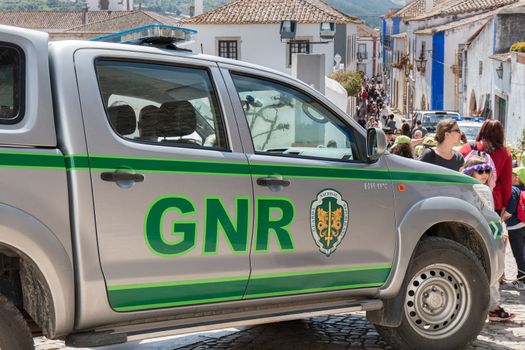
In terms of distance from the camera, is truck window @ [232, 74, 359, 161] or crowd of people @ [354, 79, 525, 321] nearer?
truck window @ [232, 74, 359, 161]

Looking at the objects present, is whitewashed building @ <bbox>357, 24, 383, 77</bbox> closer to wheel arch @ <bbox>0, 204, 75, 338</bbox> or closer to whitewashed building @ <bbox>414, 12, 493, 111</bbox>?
whitewashed building @ <bbox>414, 12, 493, 111</bbox>

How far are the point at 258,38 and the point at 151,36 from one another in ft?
160

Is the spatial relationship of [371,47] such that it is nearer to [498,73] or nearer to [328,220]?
[498,73]

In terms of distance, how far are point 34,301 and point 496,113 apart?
30.5 meters

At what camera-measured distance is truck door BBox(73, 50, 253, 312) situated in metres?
4.93

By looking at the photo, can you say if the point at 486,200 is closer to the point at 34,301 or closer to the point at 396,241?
the point at 396,241

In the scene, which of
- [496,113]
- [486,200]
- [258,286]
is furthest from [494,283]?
[496,113]

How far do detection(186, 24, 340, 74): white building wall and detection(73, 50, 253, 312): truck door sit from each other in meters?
48.2

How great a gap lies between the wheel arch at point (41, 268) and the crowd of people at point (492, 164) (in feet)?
15.2

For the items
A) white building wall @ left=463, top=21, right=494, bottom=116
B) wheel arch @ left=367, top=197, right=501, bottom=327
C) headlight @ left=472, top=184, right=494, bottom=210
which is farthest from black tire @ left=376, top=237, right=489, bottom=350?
white building wall @ left=463, top=21, right=494, bottom=116

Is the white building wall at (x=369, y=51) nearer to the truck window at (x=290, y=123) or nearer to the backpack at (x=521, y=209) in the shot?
the backpack at (x=521, y=209)

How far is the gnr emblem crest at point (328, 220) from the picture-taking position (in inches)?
225

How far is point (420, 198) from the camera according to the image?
6.30m

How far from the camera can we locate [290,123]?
590 cm
